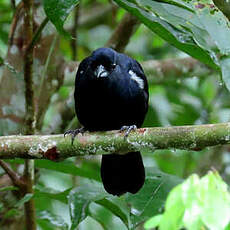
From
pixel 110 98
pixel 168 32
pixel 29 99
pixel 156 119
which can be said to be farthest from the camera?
pixel 156 119

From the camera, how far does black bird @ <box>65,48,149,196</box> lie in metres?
3.25

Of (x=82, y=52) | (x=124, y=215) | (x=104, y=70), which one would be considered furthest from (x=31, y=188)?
(x=82, y=52)

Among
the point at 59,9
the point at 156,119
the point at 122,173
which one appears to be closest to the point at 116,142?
the point at 59,9

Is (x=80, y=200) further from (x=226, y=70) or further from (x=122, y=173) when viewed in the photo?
(x=226, y=70)

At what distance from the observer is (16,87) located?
3693mm

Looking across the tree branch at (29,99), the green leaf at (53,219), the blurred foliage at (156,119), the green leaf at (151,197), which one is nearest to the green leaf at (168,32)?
the blurred foliage at (156,119)

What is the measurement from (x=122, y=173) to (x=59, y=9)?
4.25 ft

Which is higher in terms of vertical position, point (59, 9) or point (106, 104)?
point (59, 9)

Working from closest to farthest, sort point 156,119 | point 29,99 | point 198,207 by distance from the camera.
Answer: point 198,207 < point 29,99 < point 156,119

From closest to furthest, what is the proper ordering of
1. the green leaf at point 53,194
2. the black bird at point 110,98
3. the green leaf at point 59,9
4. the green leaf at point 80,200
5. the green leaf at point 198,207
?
the green leaf at point 198,207 → the green leaf at point 59,9 → the green leaf at point 80,200 → the green leaf at point 53,194 → the black bird at point 110,98

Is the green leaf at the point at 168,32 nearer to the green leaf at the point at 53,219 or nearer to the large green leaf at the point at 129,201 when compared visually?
the large green leaf at the point at 129,201

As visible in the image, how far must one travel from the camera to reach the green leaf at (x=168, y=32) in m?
2.32

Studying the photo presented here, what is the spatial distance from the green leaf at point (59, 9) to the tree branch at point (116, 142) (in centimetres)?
51

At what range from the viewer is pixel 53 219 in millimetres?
3152
